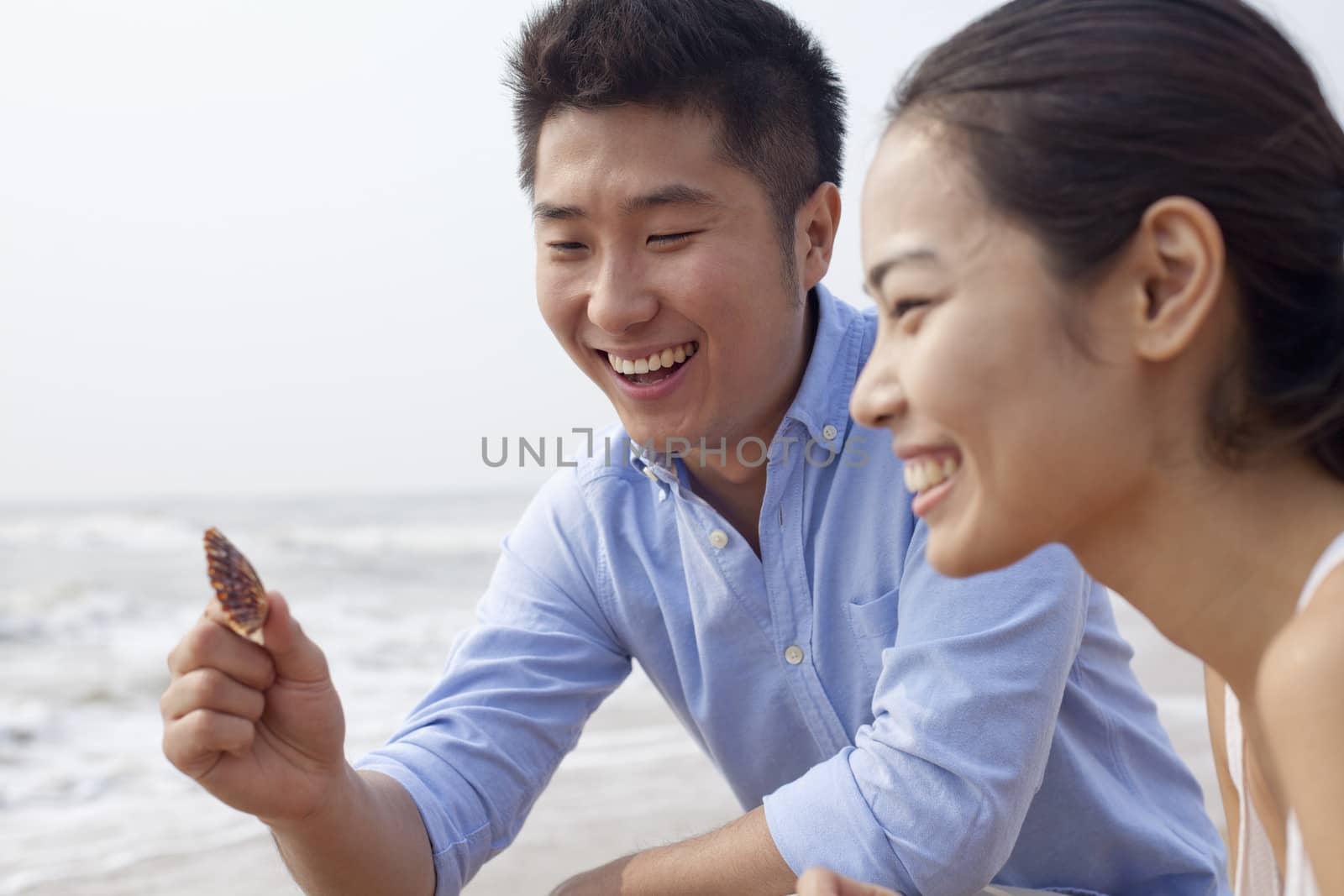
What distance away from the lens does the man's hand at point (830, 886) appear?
175cm

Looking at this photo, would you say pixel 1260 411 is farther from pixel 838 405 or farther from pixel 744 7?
pixel 744 7

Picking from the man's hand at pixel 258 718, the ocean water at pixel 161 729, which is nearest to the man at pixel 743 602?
the man's hand at pixel 258 718

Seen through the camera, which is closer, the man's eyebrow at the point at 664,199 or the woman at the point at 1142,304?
the woman at the point at 1142,304

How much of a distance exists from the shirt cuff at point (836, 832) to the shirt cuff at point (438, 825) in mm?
656

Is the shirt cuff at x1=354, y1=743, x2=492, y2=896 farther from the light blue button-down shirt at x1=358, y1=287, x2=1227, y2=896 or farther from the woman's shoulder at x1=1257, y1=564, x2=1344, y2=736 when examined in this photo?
the woman's shoulder at x1=1257, y1=564, x2=1344, y2=736

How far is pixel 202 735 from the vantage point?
6.04 ft

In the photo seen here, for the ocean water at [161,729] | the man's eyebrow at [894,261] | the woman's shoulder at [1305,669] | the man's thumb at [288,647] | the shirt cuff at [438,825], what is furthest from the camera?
the ocean water at [161,729]

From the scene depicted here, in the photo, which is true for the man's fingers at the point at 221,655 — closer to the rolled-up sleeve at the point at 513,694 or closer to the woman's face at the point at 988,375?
the rolled-up sleeve at the point at 513,694

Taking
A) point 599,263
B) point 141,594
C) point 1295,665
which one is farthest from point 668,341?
point 141,594

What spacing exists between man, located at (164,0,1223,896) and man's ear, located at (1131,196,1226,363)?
96 cm

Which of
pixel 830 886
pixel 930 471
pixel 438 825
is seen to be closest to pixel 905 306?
pixel 930 471

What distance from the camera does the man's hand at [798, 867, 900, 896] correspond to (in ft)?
5.73

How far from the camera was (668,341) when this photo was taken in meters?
2.70

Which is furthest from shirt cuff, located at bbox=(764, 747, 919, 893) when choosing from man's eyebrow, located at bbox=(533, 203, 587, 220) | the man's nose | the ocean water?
the ocean water
